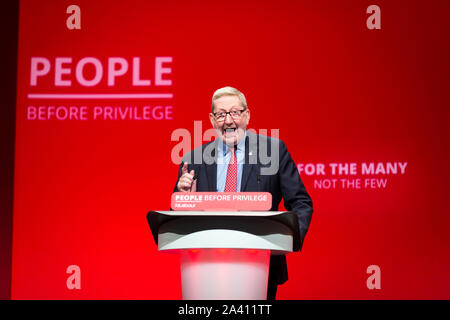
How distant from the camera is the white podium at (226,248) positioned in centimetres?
175

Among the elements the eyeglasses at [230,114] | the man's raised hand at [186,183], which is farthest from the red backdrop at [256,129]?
the man's raised hand at [186,183]

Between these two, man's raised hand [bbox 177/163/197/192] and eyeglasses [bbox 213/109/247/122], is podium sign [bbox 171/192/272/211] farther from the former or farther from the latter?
eyeglasses [bbox 213/109/247/122]

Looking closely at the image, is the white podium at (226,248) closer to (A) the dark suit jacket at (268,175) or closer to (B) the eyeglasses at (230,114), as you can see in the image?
(A) the dark suit jacket at (268,175)

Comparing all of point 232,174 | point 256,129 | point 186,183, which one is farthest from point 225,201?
point 256,129

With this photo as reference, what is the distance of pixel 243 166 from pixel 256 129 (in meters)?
1.56

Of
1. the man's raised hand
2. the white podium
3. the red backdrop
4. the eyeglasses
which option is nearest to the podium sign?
the white podium

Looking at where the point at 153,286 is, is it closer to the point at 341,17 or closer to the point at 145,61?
the point at 145,61

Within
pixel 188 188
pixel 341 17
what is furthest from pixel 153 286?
pixel 341 17

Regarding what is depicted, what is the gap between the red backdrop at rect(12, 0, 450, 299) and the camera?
3.89 meters

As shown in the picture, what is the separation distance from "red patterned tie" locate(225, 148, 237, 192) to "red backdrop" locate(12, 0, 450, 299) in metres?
1.55

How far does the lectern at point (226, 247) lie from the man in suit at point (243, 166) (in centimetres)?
57

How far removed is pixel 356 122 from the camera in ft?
13.0

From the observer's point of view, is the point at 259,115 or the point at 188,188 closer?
the point at 188,188
